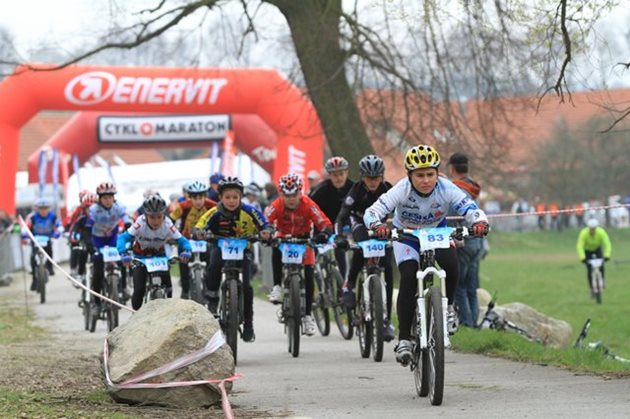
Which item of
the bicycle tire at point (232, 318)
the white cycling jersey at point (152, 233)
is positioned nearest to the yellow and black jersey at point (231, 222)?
the bicycle tire at point (232, 318)

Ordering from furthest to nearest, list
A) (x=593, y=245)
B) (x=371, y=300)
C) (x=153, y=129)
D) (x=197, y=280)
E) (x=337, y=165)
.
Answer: (x=153, y=129)
(x=593, y=245)
(x=197, y=280)
(x=337, y=165)
(x=371, y=300)

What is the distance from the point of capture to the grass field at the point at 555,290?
14.2m

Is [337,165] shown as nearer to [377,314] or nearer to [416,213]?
[377,314]

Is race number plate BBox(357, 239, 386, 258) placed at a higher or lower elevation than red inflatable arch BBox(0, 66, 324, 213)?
lower

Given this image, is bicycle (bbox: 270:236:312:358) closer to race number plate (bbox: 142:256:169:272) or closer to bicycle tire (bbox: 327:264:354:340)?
bicycle tire (bbox: 327:264:354:340)

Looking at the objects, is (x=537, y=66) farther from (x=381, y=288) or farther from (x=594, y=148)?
(x=594, y=148)

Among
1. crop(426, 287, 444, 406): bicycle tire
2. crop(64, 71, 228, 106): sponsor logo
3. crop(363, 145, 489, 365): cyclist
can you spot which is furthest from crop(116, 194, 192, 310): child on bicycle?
crop(64, 71, 228, 106): sponsor logo

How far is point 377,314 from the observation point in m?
13.5

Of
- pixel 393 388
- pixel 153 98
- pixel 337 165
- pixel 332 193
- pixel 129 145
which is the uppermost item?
pixel 153 98

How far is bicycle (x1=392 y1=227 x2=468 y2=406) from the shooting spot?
9812mm

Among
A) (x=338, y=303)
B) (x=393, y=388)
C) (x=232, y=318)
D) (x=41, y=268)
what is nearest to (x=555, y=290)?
(x=41, y=268)

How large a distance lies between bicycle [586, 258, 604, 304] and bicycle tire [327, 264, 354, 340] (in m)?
14.2

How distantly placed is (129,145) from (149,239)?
27378 millimetres

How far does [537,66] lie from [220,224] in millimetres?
3498
